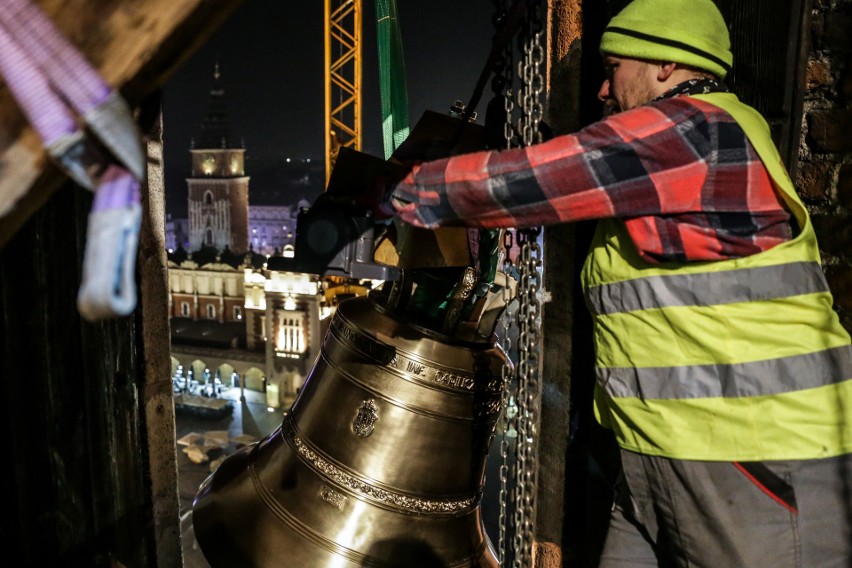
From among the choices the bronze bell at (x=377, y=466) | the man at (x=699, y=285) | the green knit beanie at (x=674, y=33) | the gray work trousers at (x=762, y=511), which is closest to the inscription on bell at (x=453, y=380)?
the bronze bell at (x=377, y=466)

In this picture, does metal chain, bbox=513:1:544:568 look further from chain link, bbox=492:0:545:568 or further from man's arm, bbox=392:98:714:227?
man's arm, bbox=392:98:714:227

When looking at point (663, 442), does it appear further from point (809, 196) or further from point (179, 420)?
point (179, 420)

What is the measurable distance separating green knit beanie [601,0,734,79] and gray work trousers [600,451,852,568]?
968mm

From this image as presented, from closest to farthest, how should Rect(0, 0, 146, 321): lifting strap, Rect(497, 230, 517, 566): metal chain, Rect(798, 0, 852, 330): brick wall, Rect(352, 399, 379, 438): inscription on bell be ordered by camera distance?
Rect(0, 0, 146, 321): lifting strap
Rect(352, 399, 379, 438): inscription on bell
Rect(497, 230, 517, 566): metal chain
Rect(798, 0, 852, 330): brick wall

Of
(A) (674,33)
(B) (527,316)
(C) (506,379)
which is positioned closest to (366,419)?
(C) (506,379)

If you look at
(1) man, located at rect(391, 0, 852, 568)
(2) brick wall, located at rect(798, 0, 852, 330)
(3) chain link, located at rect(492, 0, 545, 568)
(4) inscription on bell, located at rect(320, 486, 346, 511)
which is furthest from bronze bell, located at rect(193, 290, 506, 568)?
(2) brick wall, located at rect(798, 0, 852, 330)

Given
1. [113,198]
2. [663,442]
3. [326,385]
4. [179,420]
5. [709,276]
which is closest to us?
[113,198]

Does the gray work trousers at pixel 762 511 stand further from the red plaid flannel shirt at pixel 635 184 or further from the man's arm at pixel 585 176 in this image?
the man's arm at pixel 585 176

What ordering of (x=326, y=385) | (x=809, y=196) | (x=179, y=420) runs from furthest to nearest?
1. (x=179, y=420)
2. (x=809, y=196)
3. (x=326, y=385)

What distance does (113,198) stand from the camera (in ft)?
2.17

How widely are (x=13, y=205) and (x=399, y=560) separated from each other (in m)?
1.23

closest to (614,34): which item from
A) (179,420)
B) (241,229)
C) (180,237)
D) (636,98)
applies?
(636,98)

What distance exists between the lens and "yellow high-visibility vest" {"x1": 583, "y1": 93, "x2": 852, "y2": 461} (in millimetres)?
1400

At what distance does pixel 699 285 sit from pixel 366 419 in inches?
33.9
